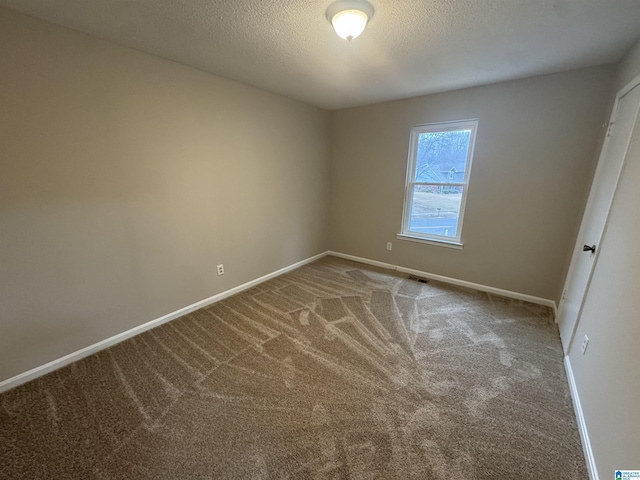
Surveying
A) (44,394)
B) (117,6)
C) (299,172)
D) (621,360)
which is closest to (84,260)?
(44,394)

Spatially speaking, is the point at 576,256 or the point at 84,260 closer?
the point at 84,260

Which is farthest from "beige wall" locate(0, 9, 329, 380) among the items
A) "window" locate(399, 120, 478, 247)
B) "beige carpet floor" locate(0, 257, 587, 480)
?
"window" locate(399, 120, 478, 247)

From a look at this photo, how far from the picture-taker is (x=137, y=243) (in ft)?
7.22

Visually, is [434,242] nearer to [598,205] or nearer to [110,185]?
[598,205]

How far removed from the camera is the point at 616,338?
128 cm

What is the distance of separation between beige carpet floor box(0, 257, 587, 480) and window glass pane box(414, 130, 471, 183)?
5.79 ft

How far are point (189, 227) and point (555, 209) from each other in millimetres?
3758

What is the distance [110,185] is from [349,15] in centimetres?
209

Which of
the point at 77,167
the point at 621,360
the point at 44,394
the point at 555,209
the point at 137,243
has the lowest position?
the point at 44,394

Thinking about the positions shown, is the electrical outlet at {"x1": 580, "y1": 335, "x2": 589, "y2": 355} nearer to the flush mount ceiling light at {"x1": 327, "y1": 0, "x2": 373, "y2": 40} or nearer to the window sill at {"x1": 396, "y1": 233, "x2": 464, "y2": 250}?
the window sill at {"x1": 396, "y1": 233, "x2": 464, "y2": 250}

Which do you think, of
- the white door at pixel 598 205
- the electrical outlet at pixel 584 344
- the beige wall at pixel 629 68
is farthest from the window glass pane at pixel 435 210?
the electrical outlet at pixel 584 344

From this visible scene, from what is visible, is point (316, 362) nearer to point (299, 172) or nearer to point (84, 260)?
point (84, 260)

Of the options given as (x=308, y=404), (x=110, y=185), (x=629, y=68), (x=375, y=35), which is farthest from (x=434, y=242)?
(x=110, y=185)

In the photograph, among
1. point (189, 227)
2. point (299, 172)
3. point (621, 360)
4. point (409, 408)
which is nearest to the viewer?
point (621, 360)
